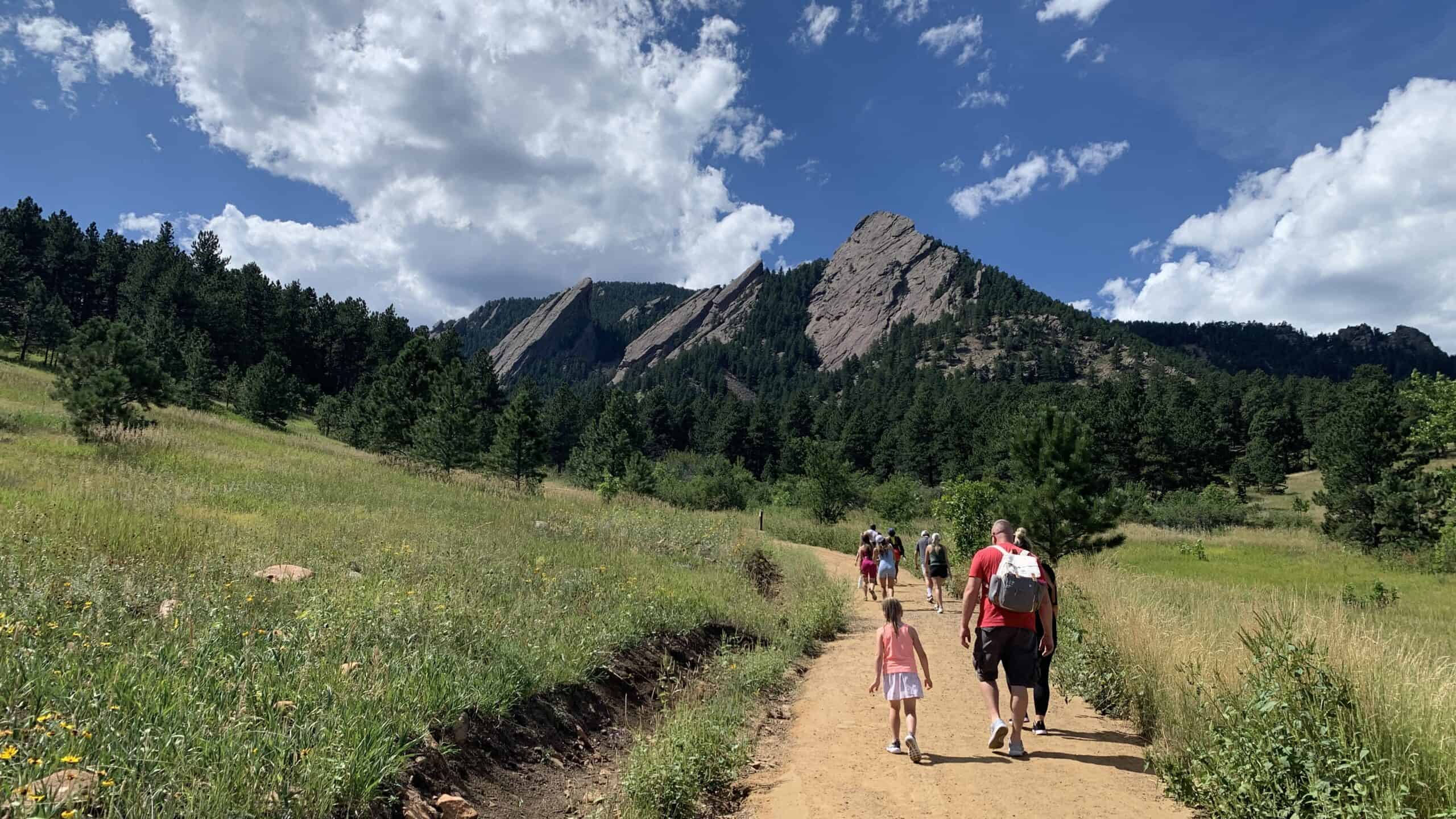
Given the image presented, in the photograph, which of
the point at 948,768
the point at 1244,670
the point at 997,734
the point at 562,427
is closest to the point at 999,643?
the point at 997,734

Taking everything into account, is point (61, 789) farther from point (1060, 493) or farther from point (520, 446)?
point (520, 446)

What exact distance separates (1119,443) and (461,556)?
74708 mm

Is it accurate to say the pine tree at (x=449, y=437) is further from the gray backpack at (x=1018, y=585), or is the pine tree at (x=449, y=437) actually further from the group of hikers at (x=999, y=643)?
the gray backpack at (x=1018, y=585)

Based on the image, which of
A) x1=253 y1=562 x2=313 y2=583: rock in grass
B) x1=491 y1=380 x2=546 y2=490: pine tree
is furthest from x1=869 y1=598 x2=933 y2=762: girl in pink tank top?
x1=491 y1=380 x2=546 y2=490: pine tree

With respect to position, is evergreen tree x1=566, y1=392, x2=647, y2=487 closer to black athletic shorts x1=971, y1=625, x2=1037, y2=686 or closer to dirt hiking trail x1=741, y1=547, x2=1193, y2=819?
dirt hiking trail x1=741, y1=547, x2=1193, y2=819

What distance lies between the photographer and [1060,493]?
20.1 m

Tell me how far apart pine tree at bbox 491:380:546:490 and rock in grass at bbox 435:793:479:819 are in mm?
33073

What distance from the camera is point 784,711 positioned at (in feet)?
25.9

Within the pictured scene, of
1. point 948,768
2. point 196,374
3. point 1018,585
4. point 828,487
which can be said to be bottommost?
point 948,768

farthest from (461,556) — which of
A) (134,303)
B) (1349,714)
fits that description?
(134,303)

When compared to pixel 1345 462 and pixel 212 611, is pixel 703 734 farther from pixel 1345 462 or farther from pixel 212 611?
pixel 1345 462

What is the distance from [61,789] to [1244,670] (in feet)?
24.2

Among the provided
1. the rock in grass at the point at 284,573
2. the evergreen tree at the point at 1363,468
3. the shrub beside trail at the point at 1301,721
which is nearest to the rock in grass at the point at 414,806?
the rock in grass at the point at 284,573

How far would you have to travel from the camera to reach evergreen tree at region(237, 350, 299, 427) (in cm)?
4962
